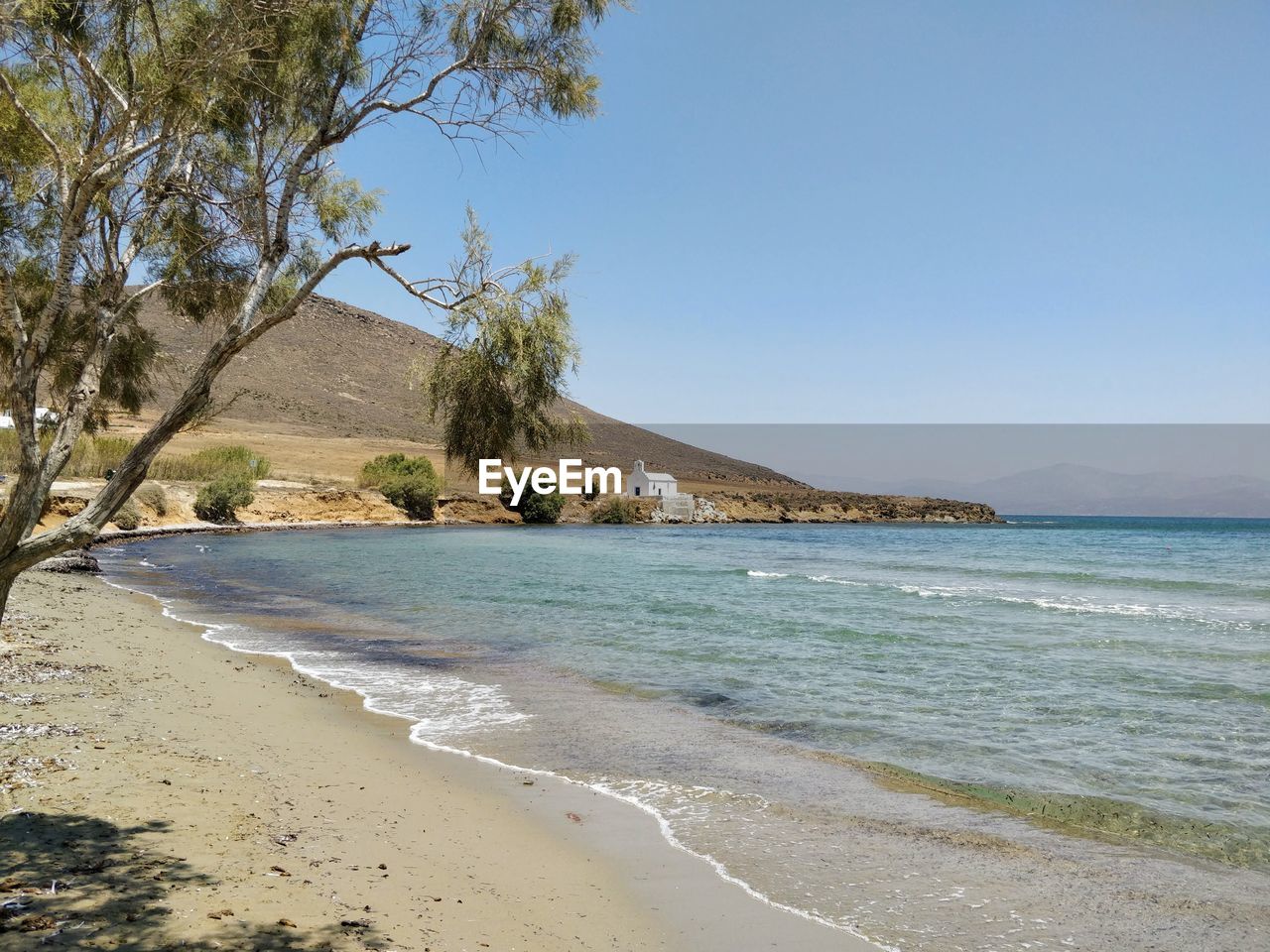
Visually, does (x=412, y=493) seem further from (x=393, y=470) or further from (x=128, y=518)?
(x=128, y=518)

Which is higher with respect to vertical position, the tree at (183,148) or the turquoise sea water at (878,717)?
the tree at (183,148)

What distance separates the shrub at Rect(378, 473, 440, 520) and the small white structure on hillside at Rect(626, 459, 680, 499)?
89.2 feet

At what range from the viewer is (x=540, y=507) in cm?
7031

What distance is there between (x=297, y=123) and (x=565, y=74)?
79.3 inches

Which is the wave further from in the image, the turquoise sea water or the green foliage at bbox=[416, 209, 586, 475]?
the green foliage at bbox=[416, 209, 586, 475]

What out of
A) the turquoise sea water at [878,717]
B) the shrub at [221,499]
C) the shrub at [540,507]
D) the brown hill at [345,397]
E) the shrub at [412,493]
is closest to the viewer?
the turquoise sea water at [878,717]

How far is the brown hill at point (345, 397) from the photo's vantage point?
98.8 meters

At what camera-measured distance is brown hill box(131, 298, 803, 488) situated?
3890 inches

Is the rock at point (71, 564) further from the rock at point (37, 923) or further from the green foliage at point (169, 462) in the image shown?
the green foliage at point (169, 462)

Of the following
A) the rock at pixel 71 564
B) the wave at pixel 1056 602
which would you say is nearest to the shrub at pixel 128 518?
the rock at pixel 71 564

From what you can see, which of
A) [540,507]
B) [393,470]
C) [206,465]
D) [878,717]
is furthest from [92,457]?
Answer: [878,717]

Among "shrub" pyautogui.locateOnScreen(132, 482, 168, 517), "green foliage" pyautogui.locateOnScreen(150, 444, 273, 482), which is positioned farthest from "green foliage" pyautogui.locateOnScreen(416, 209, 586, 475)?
"green foliage" pyautogui.locateOnScreen(150, 444, 273, 482)

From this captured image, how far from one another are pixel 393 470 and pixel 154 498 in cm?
2262

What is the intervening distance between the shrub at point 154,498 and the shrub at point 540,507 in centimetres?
2834
